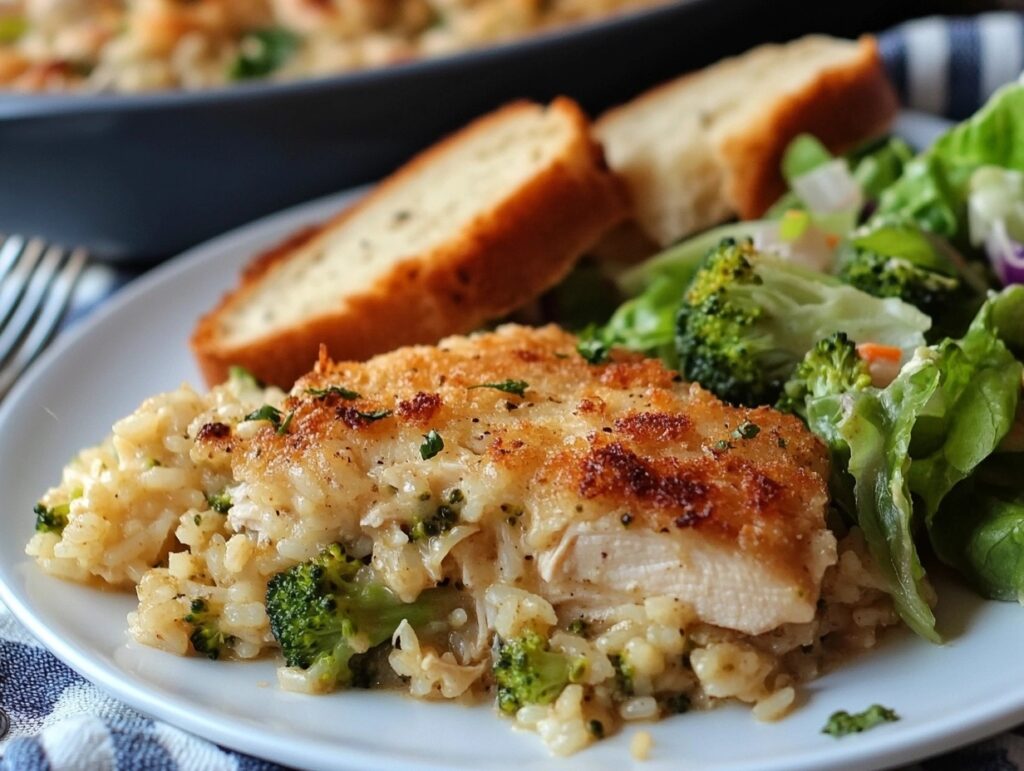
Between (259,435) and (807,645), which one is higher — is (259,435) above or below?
above

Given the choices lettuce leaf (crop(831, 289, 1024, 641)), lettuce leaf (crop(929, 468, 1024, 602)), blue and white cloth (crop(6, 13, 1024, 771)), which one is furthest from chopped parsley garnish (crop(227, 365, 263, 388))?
lettuce leaf (crop(929, 468, 1024, 602))

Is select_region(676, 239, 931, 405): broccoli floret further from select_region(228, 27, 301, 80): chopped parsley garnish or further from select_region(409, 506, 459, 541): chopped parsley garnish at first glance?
select_region(228, 27, 301, 80): chopped parsley garnish

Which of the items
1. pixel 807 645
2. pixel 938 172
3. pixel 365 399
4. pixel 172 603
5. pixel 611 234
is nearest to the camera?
pixel 807 645

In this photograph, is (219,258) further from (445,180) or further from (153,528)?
(153,528)

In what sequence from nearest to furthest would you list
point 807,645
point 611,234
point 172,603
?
point 807,645 → point 172,603 → point 611,234

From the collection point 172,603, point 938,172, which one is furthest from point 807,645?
point 938,172

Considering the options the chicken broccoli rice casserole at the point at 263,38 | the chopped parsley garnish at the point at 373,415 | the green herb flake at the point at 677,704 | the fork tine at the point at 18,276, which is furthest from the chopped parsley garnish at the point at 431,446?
the chicken broccoli rice casserole at the point at 263,38

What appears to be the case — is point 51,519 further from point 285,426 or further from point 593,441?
point 593,441

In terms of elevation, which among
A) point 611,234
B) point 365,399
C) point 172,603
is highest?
point 365,399
